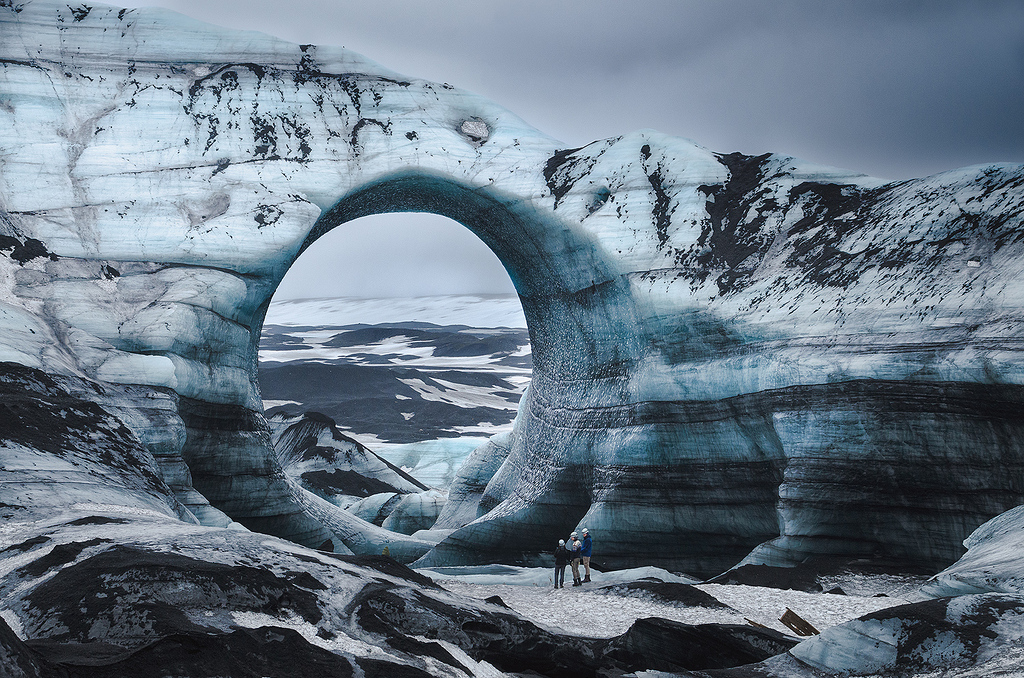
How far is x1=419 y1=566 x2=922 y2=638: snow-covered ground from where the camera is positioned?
6375mm

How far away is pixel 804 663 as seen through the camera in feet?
16.3

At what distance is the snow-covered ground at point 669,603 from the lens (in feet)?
20.9

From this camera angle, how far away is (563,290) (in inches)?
518

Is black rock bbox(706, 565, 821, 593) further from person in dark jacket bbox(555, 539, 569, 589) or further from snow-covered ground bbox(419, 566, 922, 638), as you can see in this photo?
person in dark jacket bbox(555, 539, 569, 589)

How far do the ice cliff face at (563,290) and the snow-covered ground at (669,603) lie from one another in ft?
4.77

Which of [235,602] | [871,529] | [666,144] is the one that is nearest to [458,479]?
[666,144]

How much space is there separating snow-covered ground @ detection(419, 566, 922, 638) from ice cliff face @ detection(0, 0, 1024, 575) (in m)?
1.45

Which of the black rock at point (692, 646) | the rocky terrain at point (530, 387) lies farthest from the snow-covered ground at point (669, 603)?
the rocky terrain at point (530, 387)

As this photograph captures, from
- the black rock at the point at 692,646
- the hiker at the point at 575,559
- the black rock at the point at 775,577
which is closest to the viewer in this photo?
the black rock at the point at 692,646

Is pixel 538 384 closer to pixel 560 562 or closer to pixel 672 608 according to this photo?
pixel 560 562

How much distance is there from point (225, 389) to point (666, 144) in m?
8.21

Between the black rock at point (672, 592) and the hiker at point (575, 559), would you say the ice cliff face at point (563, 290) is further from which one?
the black rock at point (672, 592)

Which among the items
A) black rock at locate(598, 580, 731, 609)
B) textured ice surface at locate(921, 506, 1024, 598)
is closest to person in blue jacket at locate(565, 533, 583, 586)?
black rock at locate(598, 580, 731, 609)

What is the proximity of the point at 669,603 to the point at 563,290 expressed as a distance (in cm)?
715
